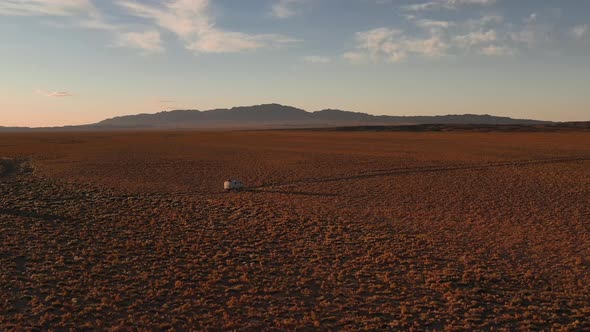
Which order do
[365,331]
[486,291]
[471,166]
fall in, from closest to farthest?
[365,331] → [486,291] → [471,166]

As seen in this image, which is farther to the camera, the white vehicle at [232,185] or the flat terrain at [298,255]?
the white vehicle at [232,185]

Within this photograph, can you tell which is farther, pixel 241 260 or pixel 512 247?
pixel 512 247

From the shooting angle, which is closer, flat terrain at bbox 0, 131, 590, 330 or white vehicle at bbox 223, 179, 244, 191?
flat terrain at bbox 0, 131, 590, 330

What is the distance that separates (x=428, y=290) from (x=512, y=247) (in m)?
4.84

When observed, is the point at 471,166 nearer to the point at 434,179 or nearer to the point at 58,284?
the point at 434,179

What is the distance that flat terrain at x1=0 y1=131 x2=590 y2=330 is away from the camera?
8.93m

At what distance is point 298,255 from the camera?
12641 millimetres

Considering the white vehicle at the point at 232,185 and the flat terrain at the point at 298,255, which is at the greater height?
the white vehicle at the point at 232,185

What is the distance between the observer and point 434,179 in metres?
26.7

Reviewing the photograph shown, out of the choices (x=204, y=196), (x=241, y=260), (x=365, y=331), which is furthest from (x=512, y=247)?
(x=204, y=196)

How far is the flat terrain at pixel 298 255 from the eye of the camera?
29.3 feet

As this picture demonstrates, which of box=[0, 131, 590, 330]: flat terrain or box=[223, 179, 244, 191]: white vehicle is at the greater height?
box=[223, 179, 244, 191]: white vehicle

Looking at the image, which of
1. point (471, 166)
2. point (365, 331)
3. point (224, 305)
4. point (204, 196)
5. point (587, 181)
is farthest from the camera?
point (471, 166)

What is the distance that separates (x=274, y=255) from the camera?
12648 millimetres
